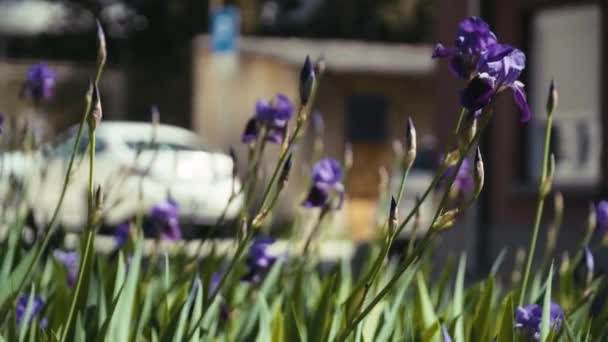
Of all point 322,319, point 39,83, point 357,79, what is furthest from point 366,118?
point 322,319

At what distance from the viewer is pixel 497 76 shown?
1879mm

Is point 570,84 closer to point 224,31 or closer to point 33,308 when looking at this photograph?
point 224,31

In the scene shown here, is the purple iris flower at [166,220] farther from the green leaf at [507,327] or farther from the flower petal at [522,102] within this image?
the flower petal at [522,102]

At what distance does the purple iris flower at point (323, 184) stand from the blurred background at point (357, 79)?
242 mm

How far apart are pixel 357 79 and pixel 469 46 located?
17.9m

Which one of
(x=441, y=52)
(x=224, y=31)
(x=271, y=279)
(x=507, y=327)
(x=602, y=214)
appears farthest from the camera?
(x=224, y=31)

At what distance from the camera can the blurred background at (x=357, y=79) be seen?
32.2 ft

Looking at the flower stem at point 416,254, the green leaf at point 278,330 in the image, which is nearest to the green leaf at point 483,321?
the green leaf at point 278,330

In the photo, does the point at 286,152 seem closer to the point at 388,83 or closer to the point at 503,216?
the point at 503,216

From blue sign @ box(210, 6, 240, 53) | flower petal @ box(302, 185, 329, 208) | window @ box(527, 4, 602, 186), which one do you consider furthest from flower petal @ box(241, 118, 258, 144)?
blue sign @ box(210, 6, 240, 53)

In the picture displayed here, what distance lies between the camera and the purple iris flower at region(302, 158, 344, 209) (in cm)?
297

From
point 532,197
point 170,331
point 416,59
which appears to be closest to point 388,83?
point 416,59

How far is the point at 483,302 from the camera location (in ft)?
8.05

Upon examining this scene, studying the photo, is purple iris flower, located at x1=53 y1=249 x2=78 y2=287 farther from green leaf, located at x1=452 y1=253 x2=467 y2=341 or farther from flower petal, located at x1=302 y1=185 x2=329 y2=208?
green leaf, located at x1=452 y1=253 x2=467 y2=341
